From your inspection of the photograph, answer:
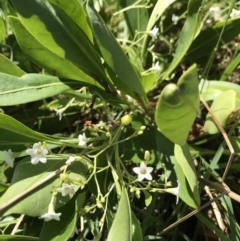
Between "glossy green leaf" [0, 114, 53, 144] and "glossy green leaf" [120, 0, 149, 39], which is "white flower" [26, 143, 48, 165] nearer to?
"glossy green leaf" [0, 114, 53, 144]

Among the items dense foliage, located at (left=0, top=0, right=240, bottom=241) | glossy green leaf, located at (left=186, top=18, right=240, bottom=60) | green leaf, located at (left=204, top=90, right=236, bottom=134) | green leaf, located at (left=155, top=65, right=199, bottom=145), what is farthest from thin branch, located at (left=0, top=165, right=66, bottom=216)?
glossy green leaf, located at (left=186, top=18, right=240, bottom=60)

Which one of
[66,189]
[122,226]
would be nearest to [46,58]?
[66,189]

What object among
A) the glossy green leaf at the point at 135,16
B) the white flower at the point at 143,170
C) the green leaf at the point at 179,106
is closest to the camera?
the green leaf at the point at 179,106

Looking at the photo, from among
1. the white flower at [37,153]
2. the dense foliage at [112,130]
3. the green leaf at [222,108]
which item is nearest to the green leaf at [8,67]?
the dense foliage at [112,130]

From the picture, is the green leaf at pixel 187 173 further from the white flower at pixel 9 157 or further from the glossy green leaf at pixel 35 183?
the white flower at pixel 9 157

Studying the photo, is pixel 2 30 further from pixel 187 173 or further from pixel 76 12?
pixel 187 173
